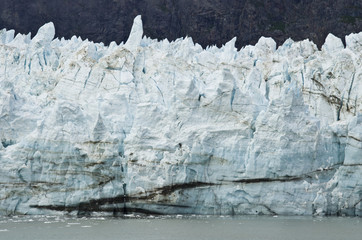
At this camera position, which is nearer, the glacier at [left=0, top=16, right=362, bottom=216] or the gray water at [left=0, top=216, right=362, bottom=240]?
the gray water at [left=0, top=216, right=362, bottom=240]

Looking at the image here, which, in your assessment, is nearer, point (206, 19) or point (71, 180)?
point (71, 180)

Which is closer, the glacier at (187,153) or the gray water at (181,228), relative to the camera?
the gray water at (181,228)

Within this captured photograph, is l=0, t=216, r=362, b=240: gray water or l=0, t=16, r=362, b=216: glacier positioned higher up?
l=0, t=16, r=362, b=216: glacier

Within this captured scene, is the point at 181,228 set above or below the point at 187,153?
below

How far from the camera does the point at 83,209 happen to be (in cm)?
2159

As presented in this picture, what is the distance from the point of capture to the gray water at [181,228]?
59.2 ft

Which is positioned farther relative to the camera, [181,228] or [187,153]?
[187,153]

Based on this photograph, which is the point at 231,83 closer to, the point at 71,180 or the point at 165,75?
the point at 165,75

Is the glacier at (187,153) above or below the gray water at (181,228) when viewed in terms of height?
above

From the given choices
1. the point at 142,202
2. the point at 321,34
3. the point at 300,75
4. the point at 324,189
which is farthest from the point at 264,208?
the point at 321,34

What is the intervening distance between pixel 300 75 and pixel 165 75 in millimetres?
4271

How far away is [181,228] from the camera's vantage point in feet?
62.9

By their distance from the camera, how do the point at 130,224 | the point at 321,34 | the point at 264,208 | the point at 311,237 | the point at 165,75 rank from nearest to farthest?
the point at 311,237 < the point at 130,224 < the point at 264,208 < the point at 165,75 < the point at 321,34

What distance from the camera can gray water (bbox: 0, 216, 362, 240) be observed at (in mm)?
18047
